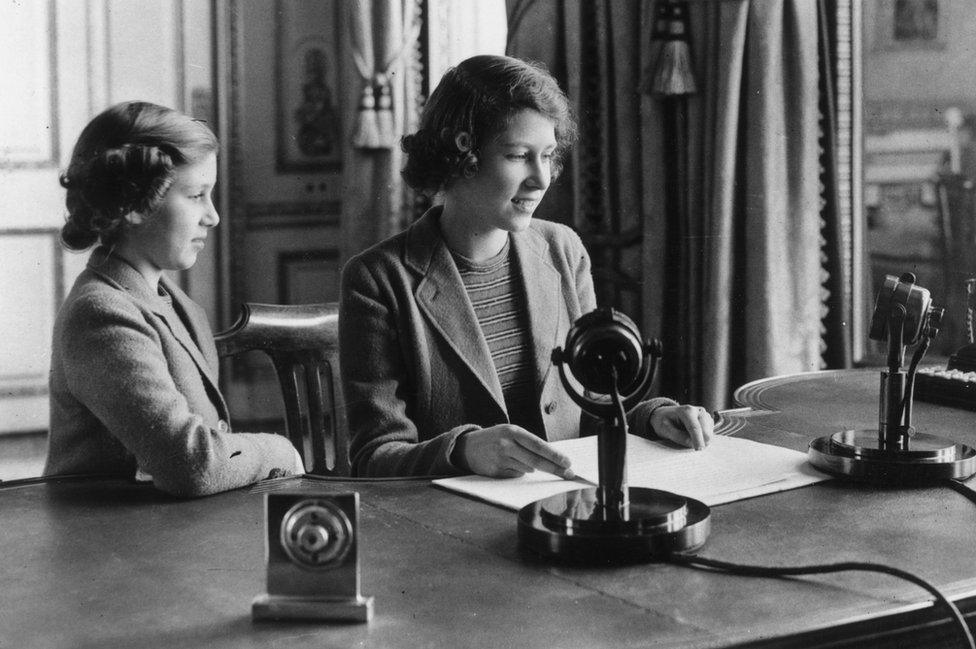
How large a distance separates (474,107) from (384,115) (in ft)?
9.12

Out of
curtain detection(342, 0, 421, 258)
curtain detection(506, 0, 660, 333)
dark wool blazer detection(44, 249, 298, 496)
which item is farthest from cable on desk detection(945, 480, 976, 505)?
curtain detection(342, 0, 421, 258)

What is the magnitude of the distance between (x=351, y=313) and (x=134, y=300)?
1.33 feet

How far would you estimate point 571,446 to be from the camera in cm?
175

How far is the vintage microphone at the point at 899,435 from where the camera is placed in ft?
5.08

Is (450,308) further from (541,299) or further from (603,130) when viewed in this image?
(603,130)

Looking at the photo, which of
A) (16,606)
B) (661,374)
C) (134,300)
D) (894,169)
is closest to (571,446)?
(134,300)

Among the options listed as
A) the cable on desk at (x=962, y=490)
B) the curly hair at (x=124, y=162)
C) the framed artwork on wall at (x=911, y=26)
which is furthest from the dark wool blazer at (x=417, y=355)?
the framed artwork on wall at (x=911, y=26)

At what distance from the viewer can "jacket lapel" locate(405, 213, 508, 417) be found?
2074mm

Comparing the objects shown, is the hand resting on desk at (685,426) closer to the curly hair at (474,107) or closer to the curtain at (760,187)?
the curly hair at (474,107)

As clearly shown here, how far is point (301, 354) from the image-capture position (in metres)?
Result: 2.23

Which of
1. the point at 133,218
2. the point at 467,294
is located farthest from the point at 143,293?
the point at 467,294

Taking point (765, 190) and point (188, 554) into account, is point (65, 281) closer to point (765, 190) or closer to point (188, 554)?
point (765, 190)

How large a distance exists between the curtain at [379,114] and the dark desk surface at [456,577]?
3323 millimetres

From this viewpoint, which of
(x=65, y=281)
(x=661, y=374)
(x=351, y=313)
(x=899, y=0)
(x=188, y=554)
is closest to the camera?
(x=188, y=554)
